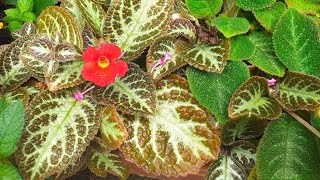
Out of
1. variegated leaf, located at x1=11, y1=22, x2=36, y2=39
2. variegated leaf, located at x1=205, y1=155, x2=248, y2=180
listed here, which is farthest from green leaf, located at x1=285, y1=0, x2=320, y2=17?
variegated leaf, located at x1=11, y1=22, x2=36, y2=39

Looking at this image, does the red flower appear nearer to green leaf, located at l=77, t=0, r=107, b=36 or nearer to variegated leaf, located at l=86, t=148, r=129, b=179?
green leaf, located at l=77, t=0, r=107, b=36

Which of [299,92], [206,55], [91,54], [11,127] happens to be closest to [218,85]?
[206,55]

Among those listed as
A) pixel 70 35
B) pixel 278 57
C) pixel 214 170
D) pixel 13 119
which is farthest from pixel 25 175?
pixel 278 57

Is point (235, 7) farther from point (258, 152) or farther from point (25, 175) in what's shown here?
point (25, 175)

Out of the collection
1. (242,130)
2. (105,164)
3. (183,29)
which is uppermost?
(183,29)

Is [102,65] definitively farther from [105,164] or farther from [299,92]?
[299,92]

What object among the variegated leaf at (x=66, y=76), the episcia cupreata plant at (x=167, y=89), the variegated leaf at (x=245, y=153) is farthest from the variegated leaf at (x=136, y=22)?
the variegated leaf at (x=245, y=153)

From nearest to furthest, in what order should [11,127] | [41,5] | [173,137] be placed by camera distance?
[11,127]
[173,137]
[41,5]
